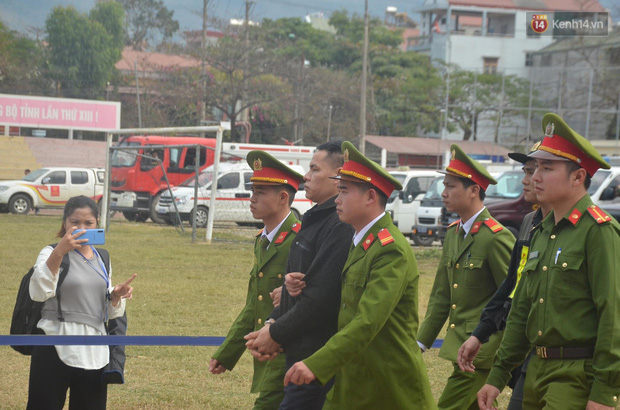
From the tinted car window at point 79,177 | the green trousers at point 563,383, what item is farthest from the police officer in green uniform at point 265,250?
the tinted car window at point 79,177

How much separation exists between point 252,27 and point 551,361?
47.3m

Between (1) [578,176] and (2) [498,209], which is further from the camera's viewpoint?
(2) [498,209]

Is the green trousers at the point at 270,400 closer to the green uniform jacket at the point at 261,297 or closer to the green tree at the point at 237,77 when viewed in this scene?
the green uniform jacket at the point at 261,297

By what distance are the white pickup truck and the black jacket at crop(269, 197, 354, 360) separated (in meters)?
25.5

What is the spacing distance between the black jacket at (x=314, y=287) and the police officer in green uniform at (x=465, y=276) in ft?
4.03

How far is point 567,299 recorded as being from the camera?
11.6 feet

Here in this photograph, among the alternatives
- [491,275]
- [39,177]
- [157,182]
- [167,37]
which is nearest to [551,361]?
[491,275]

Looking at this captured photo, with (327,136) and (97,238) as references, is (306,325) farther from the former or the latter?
(327,136)

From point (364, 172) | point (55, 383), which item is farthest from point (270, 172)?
point (55, 383)

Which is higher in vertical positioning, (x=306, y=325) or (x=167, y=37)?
(x=167, y=37)

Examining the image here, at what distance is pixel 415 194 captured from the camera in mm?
23797

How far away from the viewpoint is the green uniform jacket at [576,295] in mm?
3346

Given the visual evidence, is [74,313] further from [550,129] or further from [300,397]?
[550,129]

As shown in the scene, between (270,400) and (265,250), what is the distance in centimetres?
85
